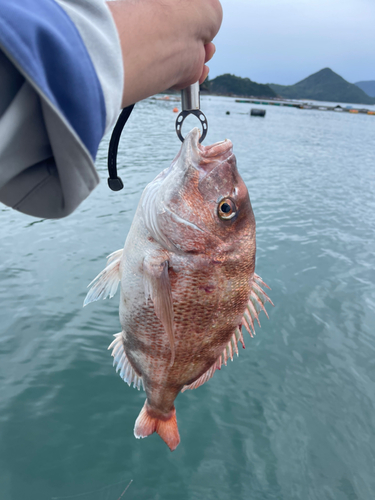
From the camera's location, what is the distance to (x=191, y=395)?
12.3 feet

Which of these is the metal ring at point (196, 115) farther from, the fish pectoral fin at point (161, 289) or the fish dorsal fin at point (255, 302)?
the fish dorsal fin at point (255, 302)

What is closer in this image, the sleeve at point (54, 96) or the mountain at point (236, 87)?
the sleeve at point (54, 96)

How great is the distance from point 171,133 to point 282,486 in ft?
67.5

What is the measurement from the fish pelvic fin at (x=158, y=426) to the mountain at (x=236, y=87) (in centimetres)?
16118

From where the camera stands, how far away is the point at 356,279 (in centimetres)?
651

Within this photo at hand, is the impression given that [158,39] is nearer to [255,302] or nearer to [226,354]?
[255,302]

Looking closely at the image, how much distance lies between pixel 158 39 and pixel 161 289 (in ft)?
4.04

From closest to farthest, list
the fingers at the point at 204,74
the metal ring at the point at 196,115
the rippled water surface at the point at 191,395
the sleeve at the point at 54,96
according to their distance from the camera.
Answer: the sleeve at the point at 54,96
the fingers at the point at 204,74
the metal ring at the point at 196,115
the rippled water surface at the point at 191,395

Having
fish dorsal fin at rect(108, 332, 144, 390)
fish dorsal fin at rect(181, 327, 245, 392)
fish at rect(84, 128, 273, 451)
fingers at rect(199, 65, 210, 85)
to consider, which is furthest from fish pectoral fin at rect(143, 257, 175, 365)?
fingers at rect(199, 65, 210, 85)

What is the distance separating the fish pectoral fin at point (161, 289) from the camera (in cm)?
184

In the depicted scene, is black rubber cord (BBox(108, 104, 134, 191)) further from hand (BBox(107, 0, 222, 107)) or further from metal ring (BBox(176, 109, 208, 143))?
hand (BBox(107, 0, 222, 107))

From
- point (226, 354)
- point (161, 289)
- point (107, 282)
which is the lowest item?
point (226, 354)

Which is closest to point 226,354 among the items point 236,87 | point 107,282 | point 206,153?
point 107,282

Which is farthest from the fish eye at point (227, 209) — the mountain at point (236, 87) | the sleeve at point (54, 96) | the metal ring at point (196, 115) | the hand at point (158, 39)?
the mountain at point (236, 87)
